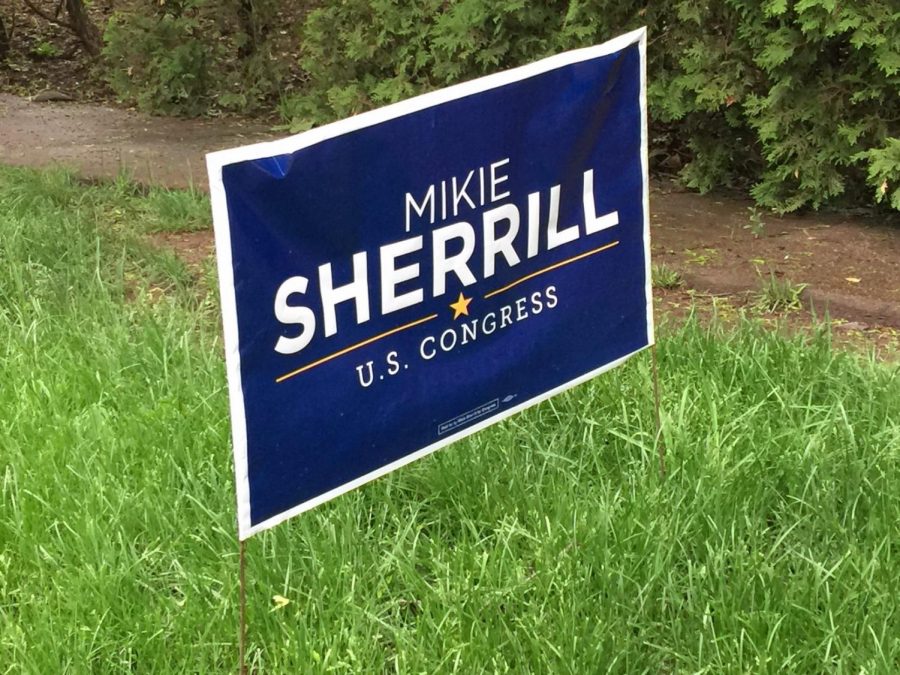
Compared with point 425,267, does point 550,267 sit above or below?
below

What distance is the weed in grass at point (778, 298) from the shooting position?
4.60 m

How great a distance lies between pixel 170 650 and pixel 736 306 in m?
2.96

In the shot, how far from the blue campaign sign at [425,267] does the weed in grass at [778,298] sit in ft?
5.93

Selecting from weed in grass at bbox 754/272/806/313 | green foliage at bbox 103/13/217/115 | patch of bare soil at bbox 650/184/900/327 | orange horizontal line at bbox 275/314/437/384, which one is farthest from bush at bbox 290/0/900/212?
orange horizontal line at bbox 275/314/437/384

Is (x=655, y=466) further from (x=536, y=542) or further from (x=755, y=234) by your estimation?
(x=755, y=234)

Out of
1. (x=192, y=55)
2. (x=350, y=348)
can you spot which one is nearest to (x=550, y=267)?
(x=350, y=348)

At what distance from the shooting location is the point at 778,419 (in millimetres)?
3336

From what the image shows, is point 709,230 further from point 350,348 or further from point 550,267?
point 350,348

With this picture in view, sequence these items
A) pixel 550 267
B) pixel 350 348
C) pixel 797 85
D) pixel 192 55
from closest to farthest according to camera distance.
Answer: pixel 350 348 → pixel 550 267 → pixel 797 85 → pixel 192 55

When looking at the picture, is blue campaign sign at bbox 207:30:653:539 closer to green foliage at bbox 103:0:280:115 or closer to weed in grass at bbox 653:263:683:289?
weed in grass at bbox 653:263:683:289

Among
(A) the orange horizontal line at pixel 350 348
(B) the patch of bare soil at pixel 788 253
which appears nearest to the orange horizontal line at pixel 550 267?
(A) the orange horizontal line at pixel 350 348

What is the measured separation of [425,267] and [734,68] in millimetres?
3747

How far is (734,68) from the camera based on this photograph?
5.62 metres

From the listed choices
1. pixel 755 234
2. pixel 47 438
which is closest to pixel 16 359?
pixel 47 438
